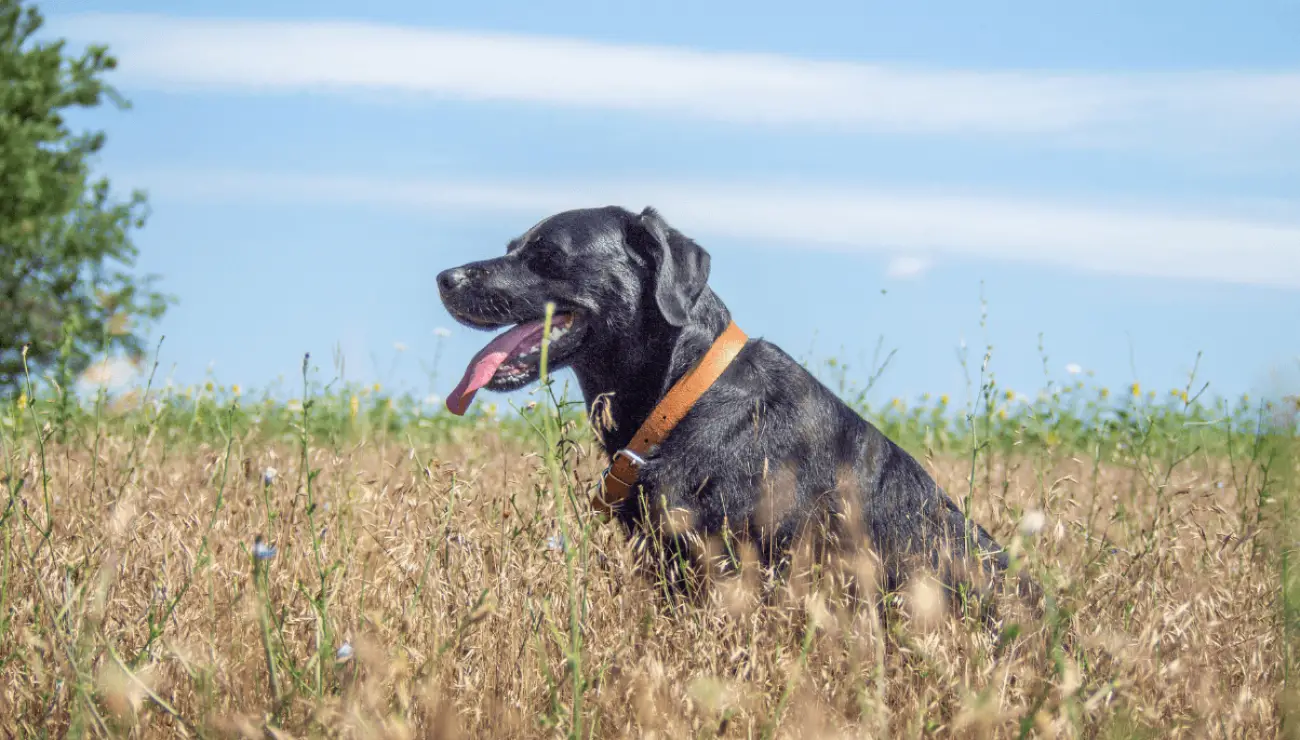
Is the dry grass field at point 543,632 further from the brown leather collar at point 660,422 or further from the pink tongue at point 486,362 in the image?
the pink tongue at point 486,362

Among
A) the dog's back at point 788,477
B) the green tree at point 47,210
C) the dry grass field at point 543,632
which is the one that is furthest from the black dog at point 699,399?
the green tree at point 47,210

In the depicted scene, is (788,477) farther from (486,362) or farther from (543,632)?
(486,362)

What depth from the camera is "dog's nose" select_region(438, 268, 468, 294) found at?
4.51 m

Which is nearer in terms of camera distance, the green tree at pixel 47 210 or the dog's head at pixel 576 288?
the dog's head at pixel 576 288

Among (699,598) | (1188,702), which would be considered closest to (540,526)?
(699,598)

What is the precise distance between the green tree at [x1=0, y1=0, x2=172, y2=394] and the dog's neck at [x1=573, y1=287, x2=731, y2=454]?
1660cm

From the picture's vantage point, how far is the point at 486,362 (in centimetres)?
412

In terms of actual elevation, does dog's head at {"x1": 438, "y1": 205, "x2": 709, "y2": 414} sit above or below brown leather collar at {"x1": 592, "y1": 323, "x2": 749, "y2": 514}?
above

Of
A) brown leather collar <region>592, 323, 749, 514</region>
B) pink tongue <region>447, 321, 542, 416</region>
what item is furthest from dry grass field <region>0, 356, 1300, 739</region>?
pink tongue <region>447, 321, 542, 416</region>

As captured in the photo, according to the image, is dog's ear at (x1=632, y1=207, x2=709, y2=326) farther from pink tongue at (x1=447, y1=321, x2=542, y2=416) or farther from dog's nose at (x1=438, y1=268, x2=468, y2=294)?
dog's nose at (x1=438, y1=268, x2=468, y2=294)

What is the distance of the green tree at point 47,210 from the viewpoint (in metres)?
18.8

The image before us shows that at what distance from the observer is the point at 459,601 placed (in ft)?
9.85

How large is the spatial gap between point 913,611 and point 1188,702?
2.54ft

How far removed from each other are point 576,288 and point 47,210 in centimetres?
1893
